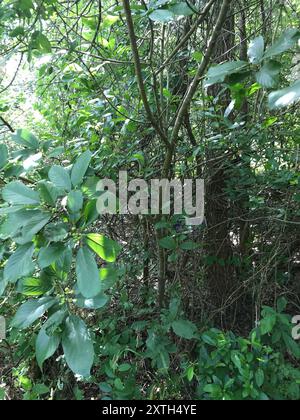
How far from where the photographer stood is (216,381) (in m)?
1.53

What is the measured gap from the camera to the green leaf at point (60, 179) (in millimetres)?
1072

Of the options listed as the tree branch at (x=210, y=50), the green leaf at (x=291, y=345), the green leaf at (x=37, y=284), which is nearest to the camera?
the green leaf at (x=37, y=284)

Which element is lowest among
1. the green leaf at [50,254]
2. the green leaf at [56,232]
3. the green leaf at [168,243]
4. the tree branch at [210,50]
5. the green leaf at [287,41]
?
the green leaf at [168,243]

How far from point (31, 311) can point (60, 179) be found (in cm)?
36

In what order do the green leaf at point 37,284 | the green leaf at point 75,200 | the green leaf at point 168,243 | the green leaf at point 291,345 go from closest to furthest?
the green leaf at point 75,200, the green leaf at point 37,284, the green leaf at point 291,345, the green leaf at point 168,243

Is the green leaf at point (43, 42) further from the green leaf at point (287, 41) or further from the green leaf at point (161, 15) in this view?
the green leaf at point (287, 41)

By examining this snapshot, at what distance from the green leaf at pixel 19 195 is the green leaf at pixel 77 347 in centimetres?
32

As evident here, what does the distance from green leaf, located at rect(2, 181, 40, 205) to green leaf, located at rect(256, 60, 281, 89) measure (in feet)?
2.08

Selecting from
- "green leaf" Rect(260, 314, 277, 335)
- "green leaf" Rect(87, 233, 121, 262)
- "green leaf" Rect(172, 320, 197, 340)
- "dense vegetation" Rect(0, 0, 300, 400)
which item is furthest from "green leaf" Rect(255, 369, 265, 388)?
"green leaf" Rect(87, 233, 121, 262)

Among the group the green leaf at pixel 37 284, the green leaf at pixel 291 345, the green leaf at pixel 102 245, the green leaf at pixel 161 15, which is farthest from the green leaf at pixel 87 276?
the green leaf at pixel 291 345

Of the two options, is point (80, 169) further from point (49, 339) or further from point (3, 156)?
point (49, 339)

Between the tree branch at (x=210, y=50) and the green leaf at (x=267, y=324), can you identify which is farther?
the green leaf at (x=267, y=324)

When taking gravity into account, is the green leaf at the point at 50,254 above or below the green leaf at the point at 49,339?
above

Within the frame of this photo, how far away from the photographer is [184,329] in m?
1.64
